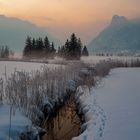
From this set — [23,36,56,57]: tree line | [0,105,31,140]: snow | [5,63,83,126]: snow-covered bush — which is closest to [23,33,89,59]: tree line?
[23,36,56,57]: tree line

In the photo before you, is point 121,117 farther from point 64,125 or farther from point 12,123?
point 12,123

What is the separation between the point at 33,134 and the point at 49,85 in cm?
536

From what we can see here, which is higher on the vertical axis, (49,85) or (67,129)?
(49,85)

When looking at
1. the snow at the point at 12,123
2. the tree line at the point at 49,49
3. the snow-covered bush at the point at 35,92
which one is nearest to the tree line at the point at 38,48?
the tree line at the point at 49,49

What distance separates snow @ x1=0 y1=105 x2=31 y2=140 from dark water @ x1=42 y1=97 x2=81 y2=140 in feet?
4.27

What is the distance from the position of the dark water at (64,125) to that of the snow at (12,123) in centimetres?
130

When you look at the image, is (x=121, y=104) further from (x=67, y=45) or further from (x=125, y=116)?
(x=67, y=45)

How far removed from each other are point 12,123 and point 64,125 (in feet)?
11.0

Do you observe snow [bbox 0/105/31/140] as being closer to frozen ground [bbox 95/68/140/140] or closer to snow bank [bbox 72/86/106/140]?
snow bank [bbox 72/86/106/140]

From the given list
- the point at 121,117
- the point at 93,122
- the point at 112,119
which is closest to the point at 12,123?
the point at 93,122

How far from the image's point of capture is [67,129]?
9.98 meters

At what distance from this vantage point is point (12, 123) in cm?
743

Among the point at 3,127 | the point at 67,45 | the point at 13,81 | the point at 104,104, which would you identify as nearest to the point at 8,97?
the point at 13,81

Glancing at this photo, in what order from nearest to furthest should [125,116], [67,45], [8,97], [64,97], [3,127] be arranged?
[3,127], [125,116], [8,97], [64,97], [67,45]
